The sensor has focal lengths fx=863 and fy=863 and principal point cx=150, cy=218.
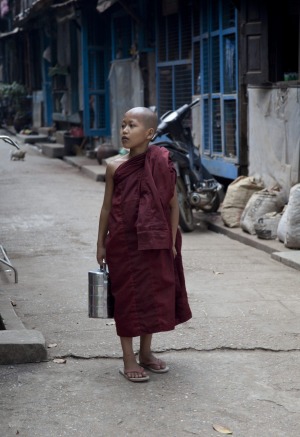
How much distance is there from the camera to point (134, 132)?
188 inches

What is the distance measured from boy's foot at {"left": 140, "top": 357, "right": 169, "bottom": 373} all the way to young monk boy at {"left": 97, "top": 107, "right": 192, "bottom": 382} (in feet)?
0.48

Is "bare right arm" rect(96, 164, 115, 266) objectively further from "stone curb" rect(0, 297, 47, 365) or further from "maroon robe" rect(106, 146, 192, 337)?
"stone curb" rect(0, 297, 47, 365)

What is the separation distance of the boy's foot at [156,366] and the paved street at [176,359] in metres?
0.04

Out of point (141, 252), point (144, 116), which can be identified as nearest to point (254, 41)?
point (144, 116)

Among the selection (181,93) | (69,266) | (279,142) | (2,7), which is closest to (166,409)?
(69,266)

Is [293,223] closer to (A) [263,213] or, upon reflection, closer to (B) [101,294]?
(A) [263,213]

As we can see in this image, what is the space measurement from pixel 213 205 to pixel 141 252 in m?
6.50

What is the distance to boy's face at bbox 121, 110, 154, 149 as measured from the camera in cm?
477

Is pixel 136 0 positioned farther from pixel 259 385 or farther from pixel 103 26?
pixel 259 385

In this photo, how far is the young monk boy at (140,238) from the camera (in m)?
4.66

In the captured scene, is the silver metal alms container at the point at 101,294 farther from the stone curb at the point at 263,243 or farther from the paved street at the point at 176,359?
the stone curb at the point at 263,243

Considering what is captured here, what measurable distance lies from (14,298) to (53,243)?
2.82 m

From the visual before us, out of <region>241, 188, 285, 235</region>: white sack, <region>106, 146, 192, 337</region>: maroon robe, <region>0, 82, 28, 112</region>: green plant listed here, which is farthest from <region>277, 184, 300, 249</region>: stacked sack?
<region>0, 82, 28, 112</region>: green plant

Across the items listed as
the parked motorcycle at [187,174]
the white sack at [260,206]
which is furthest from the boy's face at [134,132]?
the parked motorcycle at [187,174]
